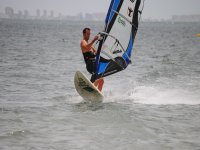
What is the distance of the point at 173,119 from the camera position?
8.63 metres

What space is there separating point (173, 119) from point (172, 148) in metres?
1.93

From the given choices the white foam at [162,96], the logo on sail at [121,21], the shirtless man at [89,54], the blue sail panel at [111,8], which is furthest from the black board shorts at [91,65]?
the white foam at [162,96]

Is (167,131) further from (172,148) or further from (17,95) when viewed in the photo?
(17,95)

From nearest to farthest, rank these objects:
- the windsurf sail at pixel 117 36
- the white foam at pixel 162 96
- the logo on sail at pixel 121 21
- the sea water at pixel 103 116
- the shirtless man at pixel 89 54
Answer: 1. the sea water at pixel 103 116
2. the shirtless man at pixel 89 54
3. the windsurf sail at pixel 117 36
4. the logo on sail at pixel 121 21
5. the white foam at pixel 162 96

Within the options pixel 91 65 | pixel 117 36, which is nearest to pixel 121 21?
pixel 117 36

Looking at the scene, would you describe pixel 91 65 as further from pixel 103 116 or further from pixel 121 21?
pixel 103 116

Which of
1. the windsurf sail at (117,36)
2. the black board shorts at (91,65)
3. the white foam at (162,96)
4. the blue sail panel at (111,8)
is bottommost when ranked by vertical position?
the white foam at (162,96)

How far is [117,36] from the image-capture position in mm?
10156

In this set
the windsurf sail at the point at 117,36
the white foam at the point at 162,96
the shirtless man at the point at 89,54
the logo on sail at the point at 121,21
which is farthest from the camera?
the white foam at the point at 162,96

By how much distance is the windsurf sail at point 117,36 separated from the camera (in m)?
9.84

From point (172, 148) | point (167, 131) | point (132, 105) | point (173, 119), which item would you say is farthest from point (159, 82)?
point (172, 148)

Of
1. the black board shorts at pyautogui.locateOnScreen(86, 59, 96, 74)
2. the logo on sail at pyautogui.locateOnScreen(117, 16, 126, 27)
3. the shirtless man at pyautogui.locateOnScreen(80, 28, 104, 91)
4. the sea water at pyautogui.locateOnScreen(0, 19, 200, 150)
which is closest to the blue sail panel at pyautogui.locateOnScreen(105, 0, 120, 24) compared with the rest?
the logo on sail at pyautogui.locateOnScreen(117, 16, 126, 27)

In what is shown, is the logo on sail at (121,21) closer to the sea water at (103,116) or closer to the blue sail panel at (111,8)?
the blue sail panel at (111,8)

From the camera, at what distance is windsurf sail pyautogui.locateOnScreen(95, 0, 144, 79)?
32.3ft
